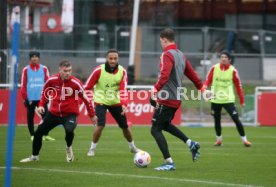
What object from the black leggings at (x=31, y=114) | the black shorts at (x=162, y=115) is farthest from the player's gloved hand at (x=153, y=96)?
the black leggings at (x=31, y=114)

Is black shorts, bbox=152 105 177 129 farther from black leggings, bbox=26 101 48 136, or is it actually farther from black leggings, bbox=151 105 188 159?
black leggings, bbox=26 101 48 136

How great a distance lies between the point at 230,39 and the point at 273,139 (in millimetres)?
15287

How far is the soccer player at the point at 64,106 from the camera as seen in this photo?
1512 cm

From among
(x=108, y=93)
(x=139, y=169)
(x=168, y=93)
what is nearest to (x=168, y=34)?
(x=168, y=93)

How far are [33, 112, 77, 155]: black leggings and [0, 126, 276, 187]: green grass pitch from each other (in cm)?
37

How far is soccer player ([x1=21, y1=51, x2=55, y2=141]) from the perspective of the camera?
20109 mm

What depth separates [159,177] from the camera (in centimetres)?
1328

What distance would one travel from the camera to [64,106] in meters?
15.3

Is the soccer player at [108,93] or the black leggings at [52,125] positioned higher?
the soccer player at [108,93]

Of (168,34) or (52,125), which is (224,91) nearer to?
(52,125)

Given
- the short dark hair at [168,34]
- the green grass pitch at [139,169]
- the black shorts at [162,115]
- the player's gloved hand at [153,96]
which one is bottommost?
the green grass pitch at [139,169]

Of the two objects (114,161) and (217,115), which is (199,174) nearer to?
(114,161)

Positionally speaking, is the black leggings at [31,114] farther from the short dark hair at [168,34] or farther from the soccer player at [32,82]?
the short dark hair at [168,34]

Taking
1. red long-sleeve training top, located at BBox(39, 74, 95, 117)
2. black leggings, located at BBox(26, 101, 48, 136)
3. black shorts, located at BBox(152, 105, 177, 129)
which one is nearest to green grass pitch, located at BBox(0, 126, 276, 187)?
black leggings, located at BBox(26, 101, 48, 136)
